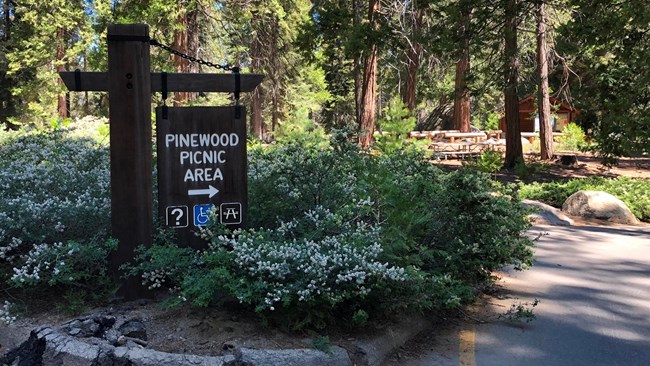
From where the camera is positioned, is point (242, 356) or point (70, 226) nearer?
point (242, 356)

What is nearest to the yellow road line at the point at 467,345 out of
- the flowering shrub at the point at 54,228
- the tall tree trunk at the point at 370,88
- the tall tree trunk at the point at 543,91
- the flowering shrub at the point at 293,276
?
the flowering shrub at the point at 293,276

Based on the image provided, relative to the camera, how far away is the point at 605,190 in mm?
17266

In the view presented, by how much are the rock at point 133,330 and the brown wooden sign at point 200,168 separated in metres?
1.27

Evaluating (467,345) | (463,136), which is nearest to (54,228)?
(467,345)

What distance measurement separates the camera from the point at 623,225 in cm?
1429

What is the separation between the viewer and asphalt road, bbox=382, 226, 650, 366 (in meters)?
4.82

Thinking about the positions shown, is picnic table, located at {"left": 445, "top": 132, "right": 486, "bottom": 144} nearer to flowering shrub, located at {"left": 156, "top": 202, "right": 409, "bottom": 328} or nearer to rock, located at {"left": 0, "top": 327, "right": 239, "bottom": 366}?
flowering shrub, located at {"left": 156, "top": 202, "right": 409, "bottom": 328}

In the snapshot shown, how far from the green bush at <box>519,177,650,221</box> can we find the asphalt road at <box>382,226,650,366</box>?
7078mm

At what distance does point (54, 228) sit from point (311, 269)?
2396mm

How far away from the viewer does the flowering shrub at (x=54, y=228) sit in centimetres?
471

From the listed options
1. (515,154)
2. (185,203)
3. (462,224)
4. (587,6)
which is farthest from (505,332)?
(515,154)

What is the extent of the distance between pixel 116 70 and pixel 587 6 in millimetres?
14721

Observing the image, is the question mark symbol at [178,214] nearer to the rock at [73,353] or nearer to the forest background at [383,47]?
the rock at [73,353]

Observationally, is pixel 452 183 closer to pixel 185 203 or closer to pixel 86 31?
pixel 185 203
